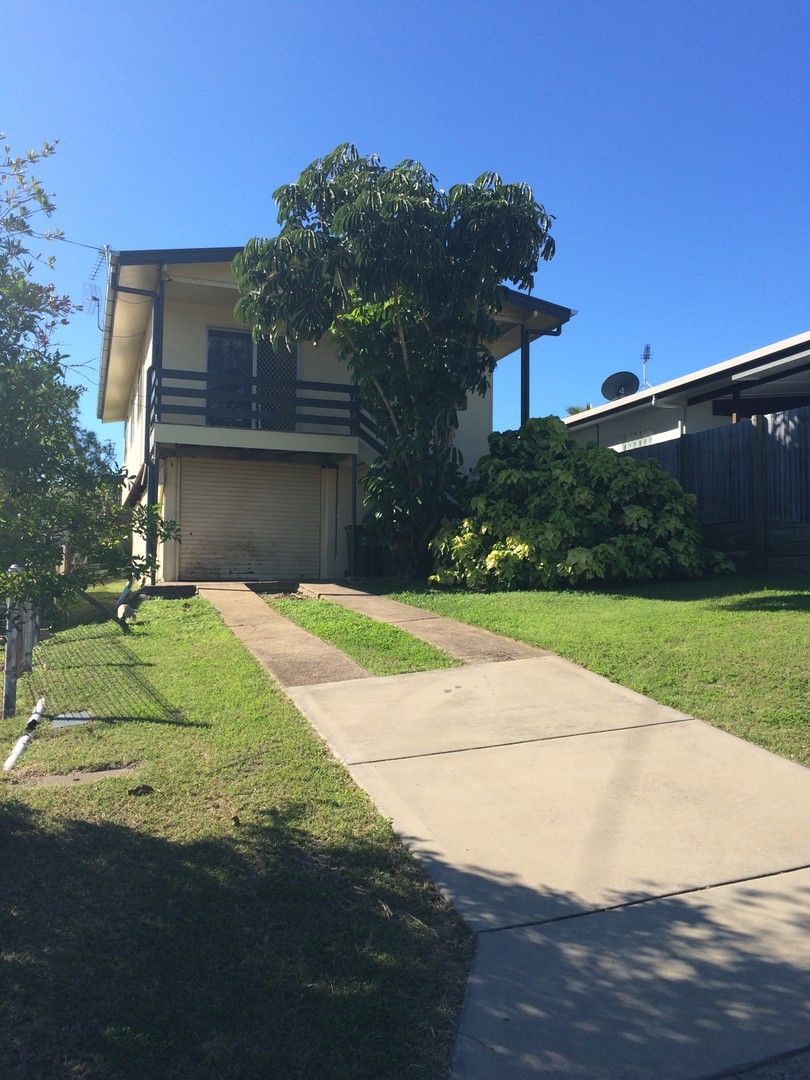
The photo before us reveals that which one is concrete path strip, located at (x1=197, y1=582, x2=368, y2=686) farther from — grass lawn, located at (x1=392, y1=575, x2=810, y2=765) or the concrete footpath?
grass lawn, located at (x1=392, y1=575, x2=810, y2=765)

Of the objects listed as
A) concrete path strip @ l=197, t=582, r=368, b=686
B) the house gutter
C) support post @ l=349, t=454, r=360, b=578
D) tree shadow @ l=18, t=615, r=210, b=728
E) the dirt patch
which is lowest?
the dirt patch

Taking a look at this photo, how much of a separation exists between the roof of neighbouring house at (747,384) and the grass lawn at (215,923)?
10.5 meters

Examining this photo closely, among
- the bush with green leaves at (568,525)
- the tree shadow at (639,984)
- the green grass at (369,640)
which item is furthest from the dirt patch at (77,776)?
the bush with green leaves at (568,525)

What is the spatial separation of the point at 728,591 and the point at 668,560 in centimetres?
139

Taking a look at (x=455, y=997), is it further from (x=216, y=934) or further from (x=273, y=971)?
(x=216, y=934)

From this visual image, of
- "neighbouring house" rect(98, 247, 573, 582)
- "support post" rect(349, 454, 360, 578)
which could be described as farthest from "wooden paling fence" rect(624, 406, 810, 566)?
"support post" rect(349, 454, 360, 578)

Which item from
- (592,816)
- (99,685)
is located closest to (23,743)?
(99,685)

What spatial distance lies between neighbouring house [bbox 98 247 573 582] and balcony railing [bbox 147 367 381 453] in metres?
0.02

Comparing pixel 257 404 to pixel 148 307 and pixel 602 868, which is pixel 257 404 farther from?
pixel 602 868

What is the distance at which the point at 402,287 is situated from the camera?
497 inches

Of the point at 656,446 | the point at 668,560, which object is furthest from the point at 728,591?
the point at 656,446

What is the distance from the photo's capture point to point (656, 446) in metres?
13.7

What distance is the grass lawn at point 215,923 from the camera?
9.33ft

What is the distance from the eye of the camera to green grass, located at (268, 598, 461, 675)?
7.95 m
